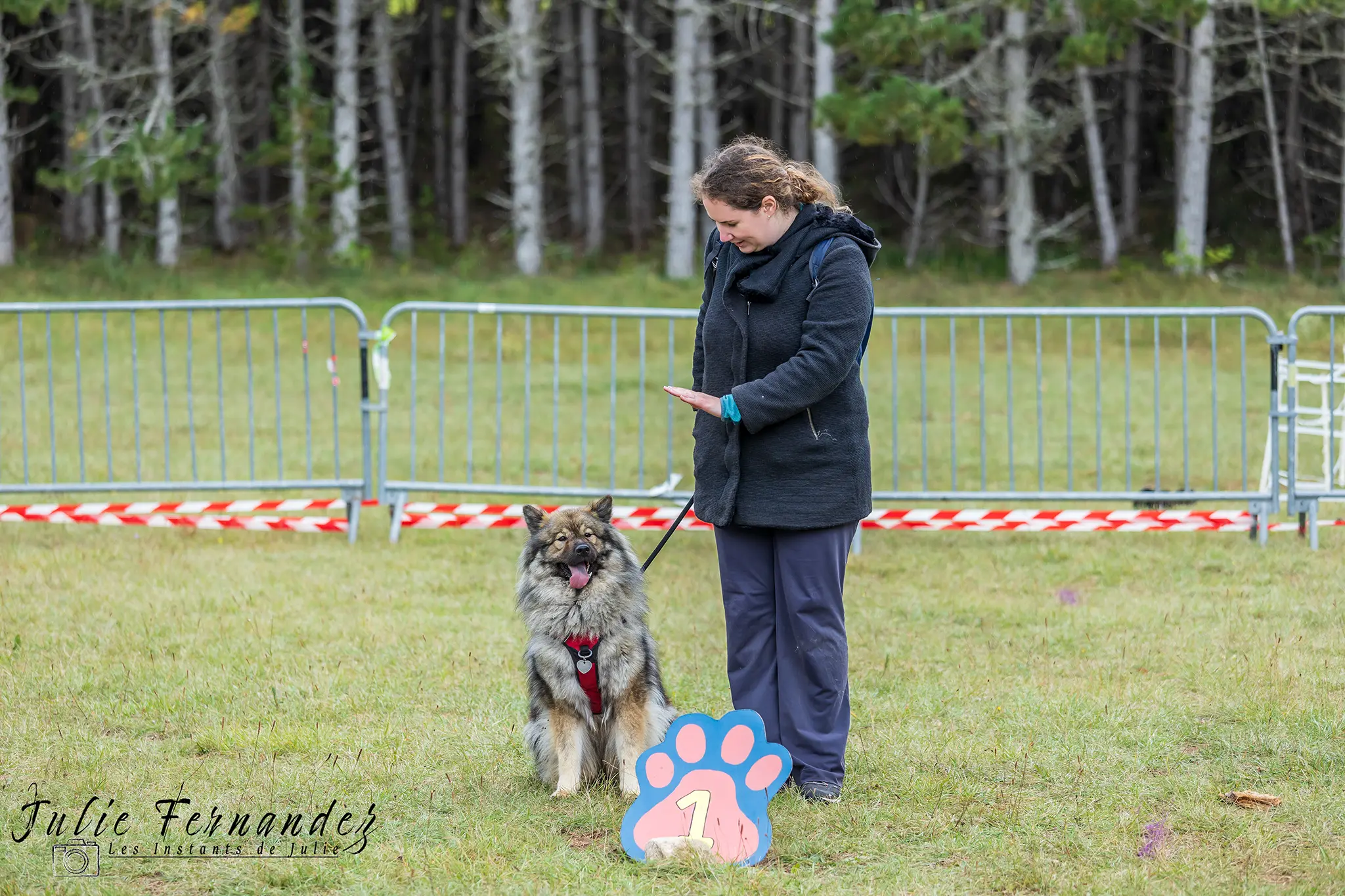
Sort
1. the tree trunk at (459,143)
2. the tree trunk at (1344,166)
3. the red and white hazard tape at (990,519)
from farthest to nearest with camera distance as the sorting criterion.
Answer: the tree trunk at (459,143)
the tree trunk at (1344,166)
the red and white hazard tape at (990,519)

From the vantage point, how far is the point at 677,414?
13156 mm

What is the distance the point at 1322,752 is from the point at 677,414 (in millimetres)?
8979

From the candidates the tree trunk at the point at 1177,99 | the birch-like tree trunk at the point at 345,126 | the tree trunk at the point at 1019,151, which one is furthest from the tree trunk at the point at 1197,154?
the birch-like tree trunk at the point at 345,126

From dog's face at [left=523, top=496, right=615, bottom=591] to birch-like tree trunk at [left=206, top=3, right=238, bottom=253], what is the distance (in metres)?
19.5

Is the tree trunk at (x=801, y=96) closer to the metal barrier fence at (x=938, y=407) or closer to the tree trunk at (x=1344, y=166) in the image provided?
the tree trunk at (x=1344, y=166)

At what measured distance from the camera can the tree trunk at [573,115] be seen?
2945 centimetres

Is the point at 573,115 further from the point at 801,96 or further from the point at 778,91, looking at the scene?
the point at 801,96

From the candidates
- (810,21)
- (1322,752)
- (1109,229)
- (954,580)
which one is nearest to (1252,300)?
(1109,229)

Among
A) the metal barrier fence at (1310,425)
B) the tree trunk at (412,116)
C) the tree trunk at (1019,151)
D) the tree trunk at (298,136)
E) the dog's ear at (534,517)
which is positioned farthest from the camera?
the tree trunk at (412,116)

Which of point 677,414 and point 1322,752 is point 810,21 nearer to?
point 677,414

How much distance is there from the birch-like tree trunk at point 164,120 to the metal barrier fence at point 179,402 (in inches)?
134

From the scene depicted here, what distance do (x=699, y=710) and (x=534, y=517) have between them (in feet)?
4.07

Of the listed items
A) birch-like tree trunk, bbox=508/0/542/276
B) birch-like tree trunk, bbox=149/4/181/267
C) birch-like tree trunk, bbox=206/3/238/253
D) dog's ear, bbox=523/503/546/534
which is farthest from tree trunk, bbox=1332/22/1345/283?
dog's ear, bbox=523/503/546/534

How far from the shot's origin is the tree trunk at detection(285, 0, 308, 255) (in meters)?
22.2
